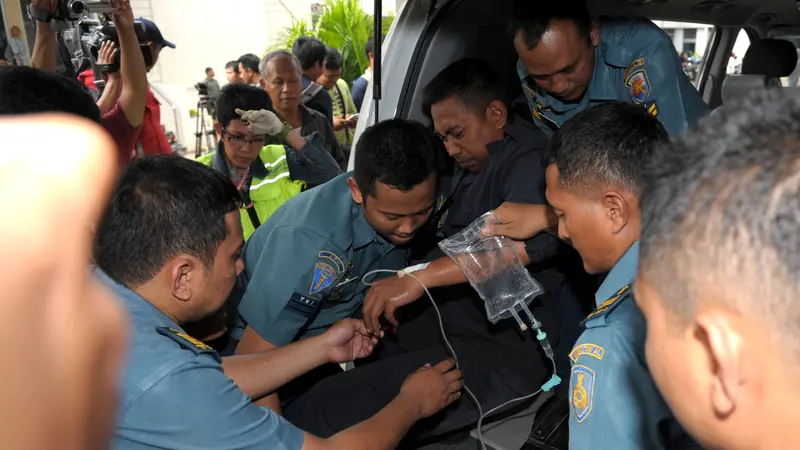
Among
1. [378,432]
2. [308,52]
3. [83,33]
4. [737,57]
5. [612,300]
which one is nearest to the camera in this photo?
[612,300]

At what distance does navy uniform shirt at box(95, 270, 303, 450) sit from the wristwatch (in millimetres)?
2120

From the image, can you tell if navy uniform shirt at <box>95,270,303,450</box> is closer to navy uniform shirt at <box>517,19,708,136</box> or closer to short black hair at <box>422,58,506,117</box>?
short black hair at <box>422,58,506,117</box>

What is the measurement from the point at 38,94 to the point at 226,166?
1124 millimetres

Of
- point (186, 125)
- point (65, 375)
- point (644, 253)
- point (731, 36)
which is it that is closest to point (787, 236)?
point (644, 253)

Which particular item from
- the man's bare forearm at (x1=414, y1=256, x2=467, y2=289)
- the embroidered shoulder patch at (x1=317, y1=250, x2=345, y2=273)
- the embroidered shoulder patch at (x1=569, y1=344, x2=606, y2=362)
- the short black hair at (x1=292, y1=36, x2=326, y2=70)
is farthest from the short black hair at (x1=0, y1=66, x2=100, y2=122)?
the short black hair at (x1=292, y1=36, x2=326, y2=70)

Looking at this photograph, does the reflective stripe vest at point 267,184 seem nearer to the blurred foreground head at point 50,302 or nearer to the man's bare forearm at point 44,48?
the man's bare forearm at point 44,48

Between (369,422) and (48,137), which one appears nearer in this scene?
(48,137)

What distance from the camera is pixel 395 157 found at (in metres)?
1.91

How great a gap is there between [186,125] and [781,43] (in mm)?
12033

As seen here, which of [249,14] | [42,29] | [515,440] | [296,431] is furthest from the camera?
[249,14]

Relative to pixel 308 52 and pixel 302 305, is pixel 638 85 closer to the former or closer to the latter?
pixel 302 305

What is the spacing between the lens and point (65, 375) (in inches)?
17.2

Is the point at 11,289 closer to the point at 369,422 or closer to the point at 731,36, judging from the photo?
the point at 369,422

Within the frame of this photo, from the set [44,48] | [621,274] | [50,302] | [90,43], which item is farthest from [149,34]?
[50,302]
